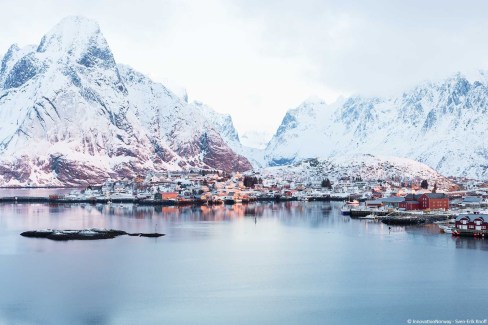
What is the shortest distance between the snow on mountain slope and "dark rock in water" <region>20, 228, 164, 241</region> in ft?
368

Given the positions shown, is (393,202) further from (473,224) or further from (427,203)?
(473,224)

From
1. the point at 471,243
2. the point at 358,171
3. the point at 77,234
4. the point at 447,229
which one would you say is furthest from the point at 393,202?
the point at 358,171

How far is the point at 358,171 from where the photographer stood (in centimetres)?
17450

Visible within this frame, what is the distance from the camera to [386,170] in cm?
17575

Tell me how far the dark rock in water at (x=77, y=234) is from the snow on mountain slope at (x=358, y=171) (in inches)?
4419

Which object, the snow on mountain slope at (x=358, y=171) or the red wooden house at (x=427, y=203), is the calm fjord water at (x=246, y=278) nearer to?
the red wooden house at (x=427, y=203)

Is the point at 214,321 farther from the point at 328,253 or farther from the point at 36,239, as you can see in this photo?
the point at 36,239

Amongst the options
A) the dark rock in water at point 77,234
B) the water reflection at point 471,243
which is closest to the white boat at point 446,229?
the water reflection at point 471,243

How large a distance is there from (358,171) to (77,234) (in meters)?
128

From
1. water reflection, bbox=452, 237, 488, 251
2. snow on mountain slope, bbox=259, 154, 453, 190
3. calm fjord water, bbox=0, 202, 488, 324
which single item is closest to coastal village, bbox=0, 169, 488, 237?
water reflection, bbox=452, 237, 488, 251

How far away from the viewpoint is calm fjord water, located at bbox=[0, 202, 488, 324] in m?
27.7

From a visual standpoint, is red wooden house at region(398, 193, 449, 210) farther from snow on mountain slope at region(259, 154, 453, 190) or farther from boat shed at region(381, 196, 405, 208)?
snow on mountain slope at region(259, 154, 453, 190)

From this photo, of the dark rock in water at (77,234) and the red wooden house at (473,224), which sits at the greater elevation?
the red wooden house at (473,224)

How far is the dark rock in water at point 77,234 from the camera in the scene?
5141 centimetres
